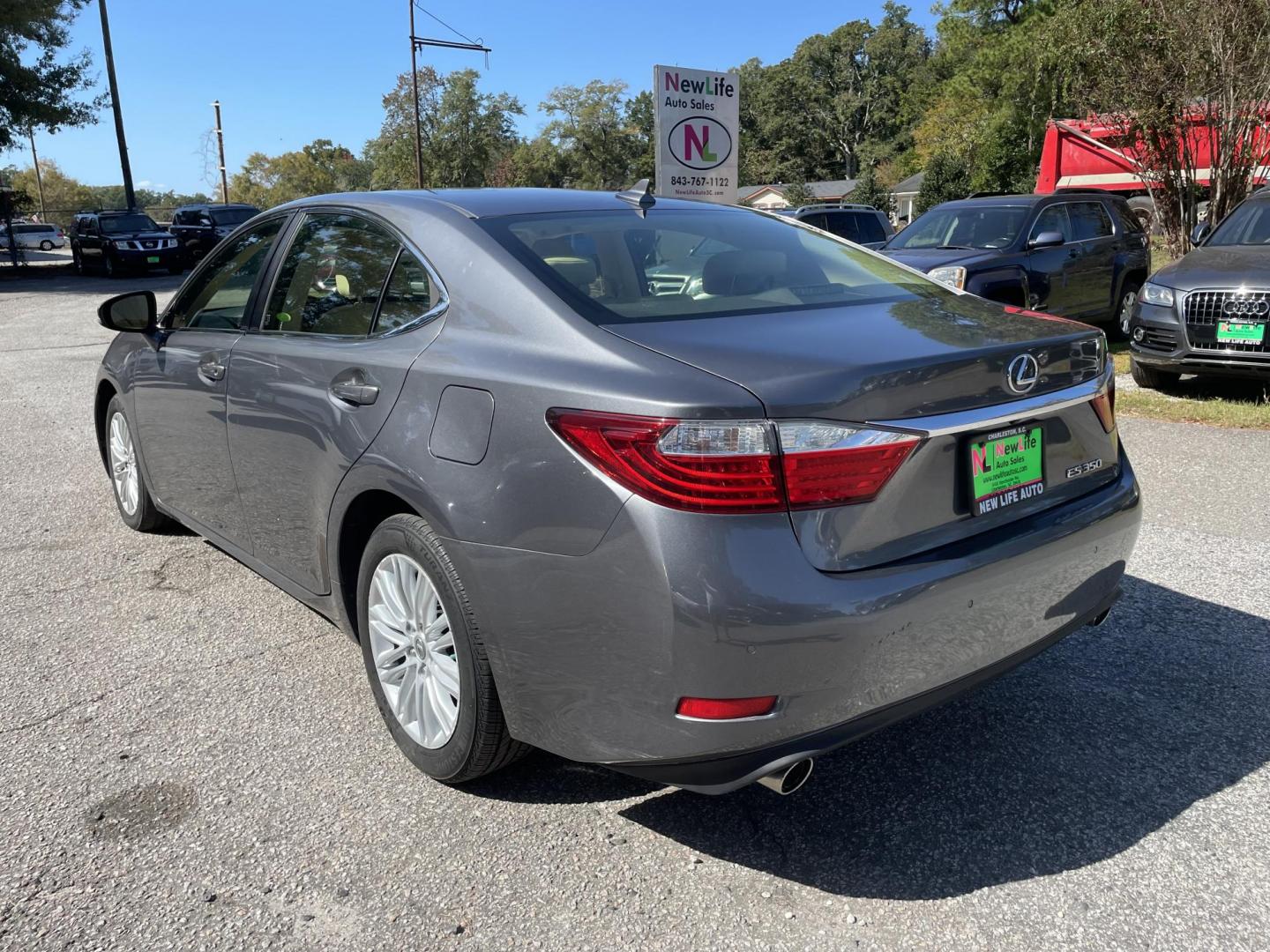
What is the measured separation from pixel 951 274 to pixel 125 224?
82.2ft

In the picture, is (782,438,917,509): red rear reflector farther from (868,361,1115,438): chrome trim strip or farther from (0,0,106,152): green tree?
(0,0,106,152): green tree

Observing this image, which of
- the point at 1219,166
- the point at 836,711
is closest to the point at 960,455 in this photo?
the point at 836,711

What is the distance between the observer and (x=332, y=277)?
3.40 meters

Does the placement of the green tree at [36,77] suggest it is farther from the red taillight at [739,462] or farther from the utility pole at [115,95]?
the red taillight at [739,462]

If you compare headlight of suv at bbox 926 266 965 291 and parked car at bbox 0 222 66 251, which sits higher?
parked car at bbox 0 222 66 251

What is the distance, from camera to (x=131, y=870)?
2539mm

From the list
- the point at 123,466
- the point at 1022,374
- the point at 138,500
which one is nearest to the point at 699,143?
the point at 123,466

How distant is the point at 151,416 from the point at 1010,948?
3.88 metres

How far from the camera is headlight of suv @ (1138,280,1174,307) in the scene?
8.02 m

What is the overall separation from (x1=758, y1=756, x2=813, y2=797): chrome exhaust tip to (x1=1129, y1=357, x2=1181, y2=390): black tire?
7489 mm

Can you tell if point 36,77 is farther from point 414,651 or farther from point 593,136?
point 593,136

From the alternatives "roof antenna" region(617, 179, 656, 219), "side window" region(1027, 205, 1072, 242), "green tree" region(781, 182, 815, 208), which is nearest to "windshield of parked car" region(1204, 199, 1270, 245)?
"side window" region(1027, 205, 1072, 242)

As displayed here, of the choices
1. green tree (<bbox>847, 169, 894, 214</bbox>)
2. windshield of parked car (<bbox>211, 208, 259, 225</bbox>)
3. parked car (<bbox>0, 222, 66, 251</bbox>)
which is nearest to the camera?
windshield of parked car (<bbox>211, 208, 259, 225</bbox>)

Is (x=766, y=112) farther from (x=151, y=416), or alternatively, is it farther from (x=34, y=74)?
(x=151, y=416)
